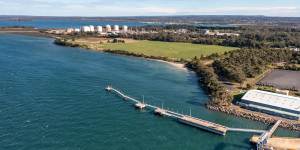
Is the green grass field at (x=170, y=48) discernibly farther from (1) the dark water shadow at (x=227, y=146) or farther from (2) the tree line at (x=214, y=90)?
(1) the dark water shadow at (x=227, y=146)

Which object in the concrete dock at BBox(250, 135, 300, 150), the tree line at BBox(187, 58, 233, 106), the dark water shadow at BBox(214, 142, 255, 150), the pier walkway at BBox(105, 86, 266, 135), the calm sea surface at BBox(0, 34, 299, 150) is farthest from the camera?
the tree line at BBox(187, 58, 233, 106)

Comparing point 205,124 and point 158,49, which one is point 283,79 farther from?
point 158,49

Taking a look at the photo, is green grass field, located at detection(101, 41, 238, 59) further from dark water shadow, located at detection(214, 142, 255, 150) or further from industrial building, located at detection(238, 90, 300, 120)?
dark water shadow, located at detection(214, 142, 255, 150)

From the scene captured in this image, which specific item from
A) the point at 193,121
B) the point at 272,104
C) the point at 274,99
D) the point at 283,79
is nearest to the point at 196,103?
the point at 193,121

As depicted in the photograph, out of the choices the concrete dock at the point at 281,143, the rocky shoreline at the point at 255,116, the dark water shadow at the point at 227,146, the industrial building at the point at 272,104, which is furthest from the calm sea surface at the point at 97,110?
the industrial building at the point at 272,104

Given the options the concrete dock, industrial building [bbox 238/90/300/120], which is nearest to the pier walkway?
the concrete dock

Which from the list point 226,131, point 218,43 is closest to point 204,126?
point 226,131
